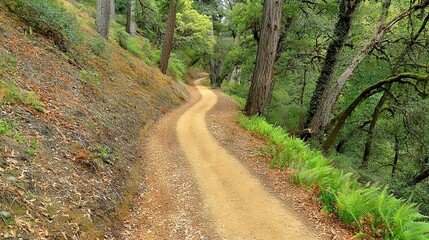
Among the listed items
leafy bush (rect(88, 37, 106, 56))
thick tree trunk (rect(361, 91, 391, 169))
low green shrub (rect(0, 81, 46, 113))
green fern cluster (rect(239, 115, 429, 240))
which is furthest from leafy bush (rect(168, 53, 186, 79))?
green fern cluster (rect(239, 115, 429, 240))

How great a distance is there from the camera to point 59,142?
213 inches

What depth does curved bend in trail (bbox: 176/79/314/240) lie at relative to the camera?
5.09 meters

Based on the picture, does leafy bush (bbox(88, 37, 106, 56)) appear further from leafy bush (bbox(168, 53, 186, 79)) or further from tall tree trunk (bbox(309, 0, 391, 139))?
leafy bush (bbox(168, 53, 186, 79))

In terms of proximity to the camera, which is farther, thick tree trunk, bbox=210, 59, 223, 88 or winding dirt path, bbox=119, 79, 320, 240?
thick tree trunk, bbox=210, 59, 223, 88

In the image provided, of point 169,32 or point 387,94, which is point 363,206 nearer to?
point 387,94

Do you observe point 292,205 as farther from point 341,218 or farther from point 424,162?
point 424,162

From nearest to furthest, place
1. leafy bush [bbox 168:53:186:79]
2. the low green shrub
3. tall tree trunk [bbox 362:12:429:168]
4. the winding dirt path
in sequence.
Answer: the winding dirt path
the low green shrub
tall tree trunk [bbox 362:12:429:168]
leafy bush [bbox 168:53:186:79]

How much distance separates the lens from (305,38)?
1738cm

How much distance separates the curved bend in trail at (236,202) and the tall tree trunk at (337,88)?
17.9 ft

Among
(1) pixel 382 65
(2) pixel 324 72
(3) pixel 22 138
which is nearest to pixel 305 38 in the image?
(1) pixel 382 65

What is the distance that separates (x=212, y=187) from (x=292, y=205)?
181cm

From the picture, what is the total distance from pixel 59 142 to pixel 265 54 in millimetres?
8857

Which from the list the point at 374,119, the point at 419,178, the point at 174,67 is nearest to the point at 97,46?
the point at 419,178

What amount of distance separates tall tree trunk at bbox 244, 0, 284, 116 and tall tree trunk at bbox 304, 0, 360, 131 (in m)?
2.44
